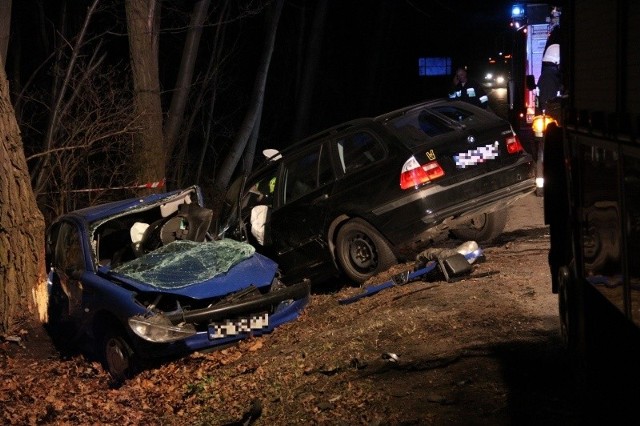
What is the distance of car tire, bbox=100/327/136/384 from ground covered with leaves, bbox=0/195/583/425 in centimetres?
13

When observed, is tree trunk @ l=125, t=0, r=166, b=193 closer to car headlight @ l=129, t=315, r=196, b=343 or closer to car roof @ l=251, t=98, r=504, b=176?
car roof @ l=251, t=98, r=504, b=176

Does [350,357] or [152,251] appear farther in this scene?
[152,251]

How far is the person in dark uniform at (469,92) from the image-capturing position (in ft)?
47.9

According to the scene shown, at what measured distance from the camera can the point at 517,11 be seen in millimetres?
15242

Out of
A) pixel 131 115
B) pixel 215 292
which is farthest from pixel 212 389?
pixel 131 115

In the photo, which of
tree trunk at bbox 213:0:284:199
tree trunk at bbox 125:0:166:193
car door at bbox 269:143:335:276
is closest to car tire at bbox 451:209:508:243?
car door at bbox 269:143:335:276

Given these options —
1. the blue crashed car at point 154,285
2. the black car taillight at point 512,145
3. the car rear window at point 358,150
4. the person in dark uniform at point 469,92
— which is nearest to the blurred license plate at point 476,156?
the black car taillight at point 512,145

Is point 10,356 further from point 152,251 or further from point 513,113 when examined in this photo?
point 513,113

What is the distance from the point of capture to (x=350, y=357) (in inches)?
265

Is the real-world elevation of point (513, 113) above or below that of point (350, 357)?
above

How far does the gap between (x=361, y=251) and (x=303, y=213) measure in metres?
0.83

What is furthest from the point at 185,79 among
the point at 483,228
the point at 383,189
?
the point at 383,189

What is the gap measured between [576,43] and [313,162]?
5015mm

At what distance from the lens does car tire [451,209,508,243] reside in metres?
10.2
